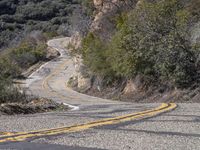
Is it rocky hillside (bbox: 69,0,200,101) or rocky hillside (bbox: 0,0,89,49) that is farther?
rocky hillside (bbox: 0,0,89,49)

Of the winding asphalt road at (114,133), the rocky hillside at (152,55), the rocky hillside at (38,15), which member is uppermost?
the rocky hillside at (38,15)

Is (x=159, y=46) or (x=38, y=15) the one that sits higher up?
(x=38, y=15)

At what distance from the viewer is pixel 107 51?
4128cm

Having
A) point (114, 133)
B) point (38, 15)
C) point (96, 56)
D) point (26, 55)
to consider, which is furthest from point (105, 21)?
point (38, 15)

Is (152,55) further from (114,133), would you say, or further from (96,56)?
(114,133)

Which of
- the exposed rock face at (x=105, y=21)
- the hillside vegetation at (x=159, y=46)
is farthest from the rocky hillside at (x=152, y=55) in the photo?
the exposed rock face at (x=105, y=21)

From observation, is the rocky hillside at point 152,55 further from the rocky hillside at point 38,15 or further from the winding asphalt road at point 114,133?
the rocky hillside at point 38,15

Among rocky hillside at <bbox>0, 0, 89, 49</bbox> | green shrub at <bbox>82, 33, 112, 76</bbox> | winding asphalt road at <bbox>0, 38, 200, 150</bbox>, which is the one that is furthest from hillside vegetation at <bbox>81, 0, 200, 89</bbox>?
rocky hillside at <bbox>0, 0, 89, 49</bbox>

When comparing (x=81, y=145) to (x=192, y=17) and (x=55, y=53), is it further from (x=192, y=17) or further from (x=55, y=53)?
(x=55, y=53)

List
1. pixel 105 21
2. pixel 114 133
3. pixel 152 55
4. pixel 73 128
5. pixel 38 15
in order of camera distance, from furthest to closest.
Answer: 1. pixel 38 15
2. pixel 105 21
3. pixel 152 55
4. pixel 73 128
5. pixel 114 133

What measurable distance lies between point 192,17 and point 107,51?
9.97m

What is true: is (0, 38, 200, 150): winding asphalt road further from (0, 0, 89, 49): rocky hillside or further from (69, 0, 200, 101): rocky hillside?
(0, 0, 89, 49): rocky hillside

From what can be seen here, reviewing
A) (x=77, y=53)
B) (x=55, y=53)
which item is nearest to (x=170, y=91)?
(x=77, y=53)

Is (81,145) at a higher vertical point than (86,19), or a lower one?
lower
